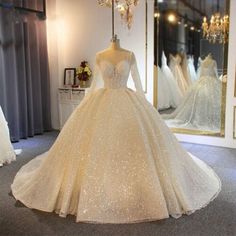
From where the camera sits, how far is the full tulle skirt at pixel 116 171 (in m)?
2.21

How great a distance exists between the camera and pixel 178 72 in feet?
15.0

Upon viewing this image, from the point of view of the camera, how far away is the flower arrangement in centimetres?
509

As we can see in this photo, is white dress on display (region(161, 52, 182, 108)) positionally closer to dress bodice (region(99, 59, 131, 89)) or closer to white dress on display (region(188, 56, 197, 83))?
white dress on display (region(188, 56, 197, 83))

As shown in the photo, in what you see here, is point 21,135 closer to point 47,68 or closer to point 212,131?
point 47,68

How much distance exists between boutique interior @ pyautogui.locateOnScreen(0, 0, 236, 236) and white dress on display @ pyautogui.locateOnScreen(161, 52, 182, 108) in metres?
0.02

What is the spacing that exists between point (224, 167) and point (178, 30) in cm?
234

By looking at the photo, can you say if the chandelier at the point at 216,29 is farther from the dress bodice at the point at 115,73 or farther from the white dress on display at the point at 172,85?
the dress bodice at the point at 115,73

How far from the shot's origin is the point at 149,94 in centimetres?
477

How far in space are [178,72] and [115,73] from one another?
2.22 m

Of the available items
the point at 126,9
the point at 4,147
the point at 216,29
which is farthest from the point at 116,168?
the point at 126,9

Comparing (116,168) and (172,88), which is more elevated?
(172,88)

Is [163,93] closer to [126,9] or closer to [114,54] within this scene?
[126,9]

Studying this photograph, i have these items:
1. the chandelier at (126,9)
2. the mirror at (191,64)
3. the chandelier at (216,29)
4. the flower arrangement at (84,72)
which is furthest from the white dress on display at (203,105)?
the flower arrangement at (84,72)

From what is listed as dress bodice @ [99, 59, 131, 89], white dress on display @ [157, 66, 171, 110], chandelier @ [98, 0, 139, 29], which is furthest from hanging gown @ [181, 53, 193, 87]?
dress bodice @ [99, 59, 131, 89]
